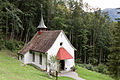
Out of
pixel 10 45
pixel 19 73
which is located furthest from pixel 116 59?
pixel 10 45

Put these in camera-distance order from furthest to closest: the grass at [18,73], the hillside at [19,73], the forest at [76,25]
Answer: the forest at [76,25], the hillside at [19,73], the grass at [18,73]

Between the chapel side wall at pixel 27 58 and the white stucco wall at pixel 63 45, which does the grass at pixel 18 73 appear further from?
the chapel side wall at pixel 27 58

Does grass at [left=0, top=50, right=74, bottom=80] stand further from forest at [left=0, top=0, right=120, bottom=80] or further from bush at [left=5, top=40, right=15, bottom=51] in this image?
forest at [left=0, top=0, right=120, bottom=80]

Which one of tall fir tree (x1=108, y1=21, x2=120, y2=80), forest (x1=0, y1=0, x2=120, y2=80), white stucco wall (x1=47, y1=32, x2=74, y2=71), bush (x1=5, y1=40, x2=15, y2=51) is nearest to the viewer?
tall fir tree (x1=108, y1=21, x2=120, y2=80)

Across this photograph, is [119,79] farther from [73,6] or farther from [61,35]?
[73,6]

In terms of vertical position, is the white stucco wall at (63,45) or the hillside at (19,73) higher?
the white stucco wall at (63,45)

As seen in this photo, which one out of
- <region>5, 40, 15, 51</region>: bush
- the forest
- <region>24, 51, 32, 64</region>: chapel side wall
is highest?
the forest

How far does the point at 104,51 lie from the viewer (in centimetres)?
3753

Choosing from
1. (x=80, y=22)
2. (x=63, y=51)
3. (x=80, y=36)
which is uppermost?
(x=80, y=22)

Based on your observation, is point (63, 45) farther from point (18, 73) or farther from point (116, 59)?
point (18, 73)

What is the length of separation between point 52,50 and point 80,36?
19.9 meters

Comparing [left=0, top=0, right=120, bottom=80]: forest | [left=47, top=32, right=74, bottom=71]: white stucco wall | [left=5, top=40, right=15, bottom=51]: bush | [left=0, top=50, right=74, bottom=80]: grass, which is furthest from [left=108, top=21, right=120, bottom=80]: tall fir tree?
[left=5, top=40, right=15, bottom=51]: bush

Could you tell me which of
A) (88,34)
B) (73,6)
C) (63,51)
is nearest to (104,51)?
(88,34)

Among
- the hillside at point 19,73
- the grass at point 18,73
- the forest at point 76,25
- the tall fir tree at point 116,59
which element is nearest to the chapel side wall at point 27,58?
the hillside at point 19,73
